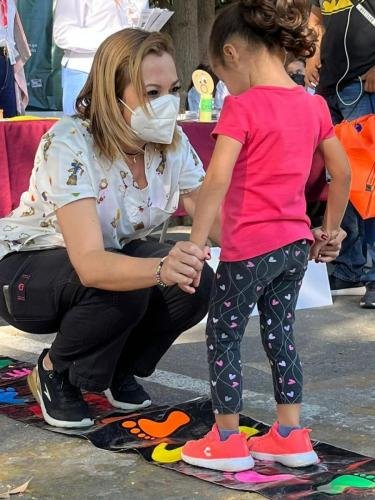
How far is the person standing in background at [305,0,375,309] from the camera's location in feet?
17.1

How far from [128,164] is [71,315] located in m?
0.55

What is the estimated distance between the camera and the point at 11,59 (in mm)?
7102

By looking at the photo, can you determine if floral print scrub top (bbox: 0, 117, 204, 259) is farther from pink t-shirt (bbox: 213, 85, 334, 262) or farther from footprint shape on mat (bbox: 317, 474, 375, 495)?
footprint shape on mat (bbox: 317, 474, 375, 495)

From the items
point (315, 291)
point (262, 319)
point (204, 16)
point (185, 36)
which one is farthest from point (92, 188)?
point (204, 16)

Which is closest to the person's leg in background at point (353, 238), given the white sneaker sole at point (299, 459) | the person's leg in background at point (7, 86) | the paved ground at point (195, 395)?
the paved ground at point (195, 395)

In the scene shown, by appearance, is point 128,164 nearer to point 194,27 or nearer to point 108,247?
point 108,247

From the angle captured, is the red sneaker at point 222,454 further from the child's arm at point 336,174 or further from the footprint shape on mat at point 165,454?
the child's arm at point 336,174

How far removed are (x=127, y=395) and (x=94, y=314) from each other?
18.2 inches

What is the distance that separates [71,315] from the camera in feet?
10.3

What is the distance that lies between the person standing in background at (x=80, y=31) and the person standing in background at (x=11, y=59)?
2.18ft

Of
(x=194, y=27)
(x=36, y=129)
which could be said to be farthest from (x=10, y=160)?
(x=194, y=27)

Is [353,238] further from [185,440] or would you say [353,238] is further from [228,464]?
[228,464]

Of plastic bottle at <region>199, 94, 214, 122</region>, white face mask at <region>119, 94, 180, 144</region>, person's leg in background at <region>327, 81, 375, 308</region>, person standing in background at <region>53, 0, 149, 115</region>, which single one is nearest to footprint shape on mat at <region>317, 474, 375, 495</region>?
white face mask at <region>119, 94, 180, 144</region>

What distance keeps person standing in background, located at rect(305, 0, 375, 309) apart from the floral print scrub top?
2.04 metres
